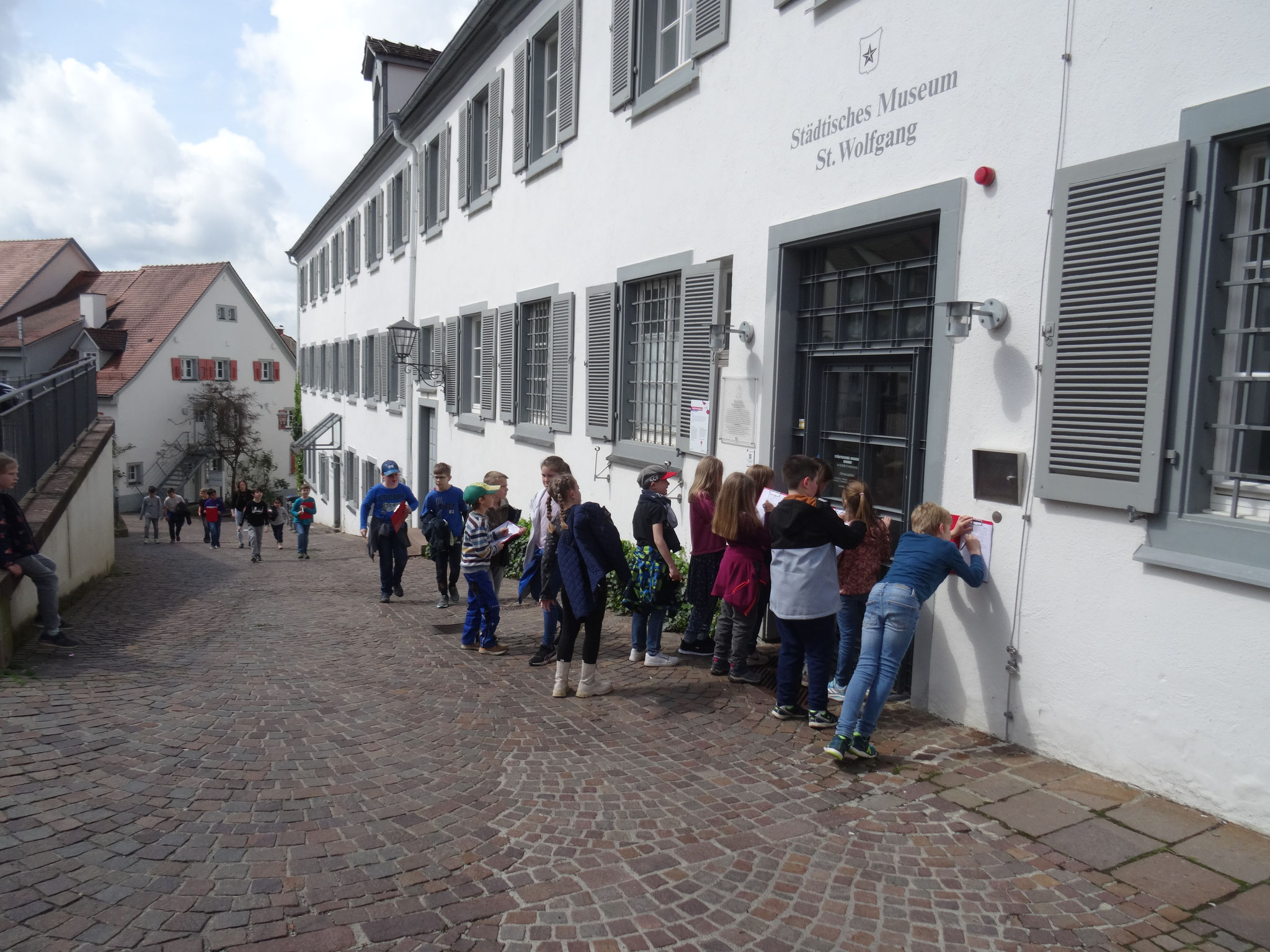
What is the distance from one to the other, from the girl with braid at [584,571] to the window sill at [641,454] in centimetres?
248

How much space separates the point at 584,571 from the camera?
251 inches

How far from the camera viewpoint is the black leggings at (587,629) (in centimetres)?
638

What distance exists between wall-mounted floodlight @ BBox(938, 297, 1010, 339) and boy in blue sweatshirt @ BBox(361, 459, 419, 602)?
6.95 meters

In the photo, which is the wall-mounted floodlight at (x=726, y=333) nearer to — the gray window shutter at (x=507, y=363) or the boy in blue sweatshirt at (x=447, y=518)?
the boy in blue sweatshirt at (x=447, y=518)

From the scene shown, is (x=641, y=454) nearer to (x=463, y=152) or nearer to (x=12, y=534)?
(x=12, y=534)

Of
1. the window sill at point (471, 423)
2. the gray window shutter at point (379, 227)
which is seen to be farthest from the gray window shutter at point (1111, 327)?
the gray window shutter at point (379, 227)

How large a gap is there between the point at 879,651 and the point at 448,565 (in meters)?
6.59

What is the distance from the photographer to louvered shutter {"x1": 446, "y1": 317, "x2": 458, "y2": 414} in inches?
653

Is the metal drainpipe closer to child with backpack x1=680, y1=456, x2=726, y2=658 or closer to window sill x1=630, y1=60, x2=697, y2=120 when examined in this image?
window sill x1=630, y1=60, x2=697, y2=120

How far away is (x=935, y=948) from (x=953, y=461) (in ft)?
9.82

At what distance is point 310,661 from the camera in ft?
25.2

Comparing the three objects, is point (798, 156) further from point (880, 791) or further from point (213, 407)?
point (213, 407)

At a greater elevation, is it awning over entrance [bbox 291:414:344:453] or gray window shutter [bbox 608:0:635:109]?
gray window shutter [bbox 608:0:635:109]

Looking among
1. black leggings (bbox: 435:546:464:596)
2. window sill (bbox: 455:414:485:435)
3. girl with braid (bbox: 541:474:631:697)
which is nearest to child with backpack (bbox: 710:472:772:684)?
girl with braid (bbox: 541:474:631:697)
